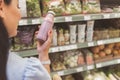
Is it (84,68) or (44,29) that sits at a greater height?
(44,29)

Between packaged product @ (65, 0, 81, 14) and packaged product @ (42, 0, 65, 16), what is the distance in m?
0.07

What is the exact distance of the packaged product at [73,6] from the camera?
232 cm

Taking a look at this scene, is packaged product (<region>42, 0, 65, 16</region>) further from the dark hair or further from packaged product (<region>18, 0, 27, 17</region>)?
the dark hair

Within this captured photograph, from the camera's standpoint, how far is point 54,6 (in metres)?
2.20

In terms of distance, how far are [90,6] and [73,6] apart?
0.21 m

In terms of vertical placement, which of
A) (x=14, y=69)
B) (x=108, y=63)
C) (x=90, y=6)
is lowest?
(x=108, y=63)

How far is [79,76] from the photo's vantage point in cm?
272

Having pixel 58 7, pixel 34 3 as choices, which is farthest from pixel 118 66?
pixel 34 3

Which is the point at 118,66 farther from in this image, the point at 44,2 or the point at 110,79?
the point at 44,2

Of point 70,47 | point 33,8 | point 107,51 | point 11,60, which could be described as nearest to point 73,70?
point 70,47

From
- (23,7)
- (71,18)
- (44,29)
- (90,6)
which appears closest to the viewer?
(44,29)

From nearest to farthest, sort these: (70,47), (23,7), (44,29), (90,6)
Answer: (44,29), (23,7), (70,47), (90,6)

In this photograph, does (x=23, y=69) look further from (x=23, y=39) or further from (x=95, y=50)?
(x=95, y=50)

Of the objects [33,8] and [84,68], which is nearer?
[33,8]
